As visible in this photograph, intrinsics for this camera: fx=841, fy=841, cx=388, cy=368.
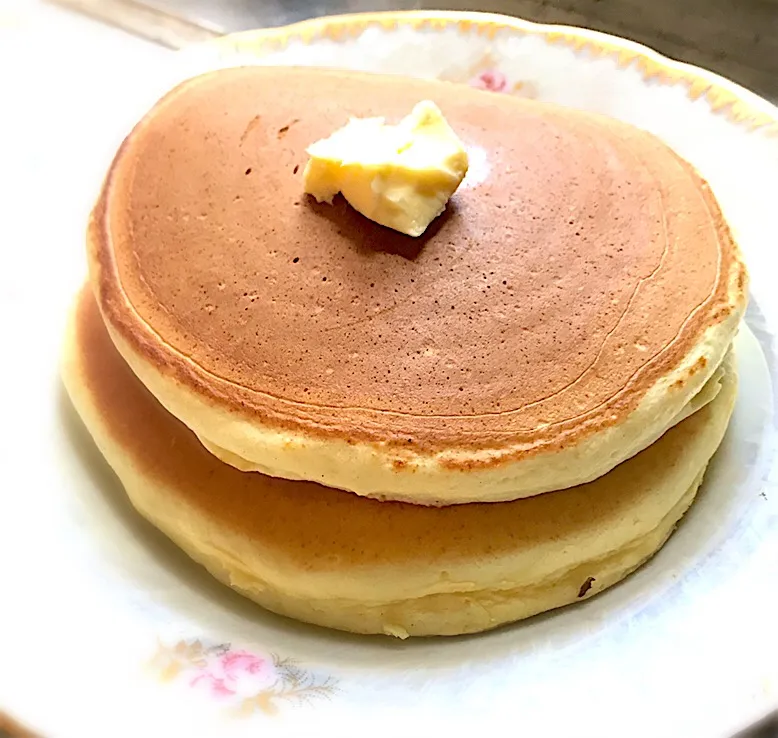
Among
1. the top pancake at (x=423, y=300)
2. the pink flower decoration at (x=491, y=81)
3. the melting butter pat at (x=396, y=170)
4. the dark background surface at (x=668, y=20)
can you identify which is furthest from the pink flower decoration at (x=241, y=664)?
the dark background surface at (x=668, y=20)

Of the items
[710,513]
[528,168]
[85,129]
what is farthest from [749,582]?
[85,129]

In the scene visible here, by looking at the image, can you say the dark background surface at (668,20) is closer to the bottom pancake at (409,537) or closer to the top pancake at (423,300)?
the top pancake at (423,300)

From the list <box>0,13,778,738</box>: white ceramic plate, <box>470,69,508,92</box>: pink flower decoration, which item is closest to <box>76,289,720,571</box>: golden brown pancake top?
<box>0,13,778,738</box>: white ceramic plate

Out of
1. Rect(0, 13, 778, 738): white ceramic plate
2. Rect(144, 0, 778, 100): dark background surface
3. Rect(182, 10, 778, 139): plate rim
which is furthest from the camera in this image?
Rect(144, 0, 778, 100): dark background surface

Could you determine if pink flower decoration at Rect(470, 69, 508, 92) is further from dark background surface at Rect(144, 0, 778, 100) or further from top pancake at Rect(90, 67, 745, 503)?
dark background surface at Rect(144, 0, 778, 100)

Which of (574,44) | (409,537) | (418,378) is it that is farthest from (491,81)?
(409,537)

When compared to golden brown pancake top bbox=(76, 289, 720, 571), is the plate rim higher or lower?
higher
